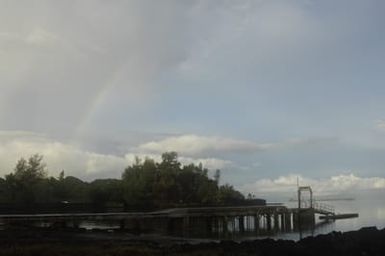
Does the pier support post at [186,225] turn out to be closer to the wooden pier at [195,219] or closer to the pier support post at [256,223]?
the wooden pier at [195,219]

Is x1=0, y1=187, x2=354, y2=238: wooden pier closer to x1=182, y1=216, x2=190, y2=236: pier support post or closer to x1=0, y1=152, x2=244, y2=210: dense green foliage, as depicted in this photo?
x1=182, y1=216, x2=190, y2=236: pier support post

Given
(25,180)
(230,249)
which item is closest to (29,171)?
(25,180)

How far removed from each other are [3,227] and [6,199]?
34.3 metres

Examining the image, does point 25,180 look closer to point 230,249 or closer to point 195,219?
point 195,219

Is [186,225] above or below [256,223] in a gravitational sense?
below

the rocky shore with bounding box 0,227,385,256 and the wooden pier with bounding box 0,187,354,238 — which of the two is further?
the wooden pier with bounding box 0,187,354,238

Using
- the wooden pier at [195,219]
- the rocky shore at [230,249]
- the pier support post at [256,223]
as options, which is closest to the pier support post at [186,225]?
the wooden pier at [195,219]

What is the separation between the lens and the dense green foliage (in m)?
102

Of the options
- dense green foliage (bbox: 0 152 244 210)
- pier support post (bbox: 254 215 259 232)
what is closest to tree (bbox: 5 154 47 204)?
dense green foliage (bbox: 0 152 244 210)

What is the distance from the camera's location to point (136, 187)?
346 feet

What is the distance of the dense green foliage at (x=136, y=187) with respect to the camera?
102 m

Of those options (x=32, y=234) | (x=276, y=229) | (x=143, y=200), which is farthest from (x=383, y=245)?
(x=143, y=200)

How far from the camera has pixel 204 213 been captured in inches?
3393

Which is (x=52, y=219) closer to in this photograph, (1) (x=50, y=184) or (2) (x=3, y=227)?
(2) (x=3, y=227)
